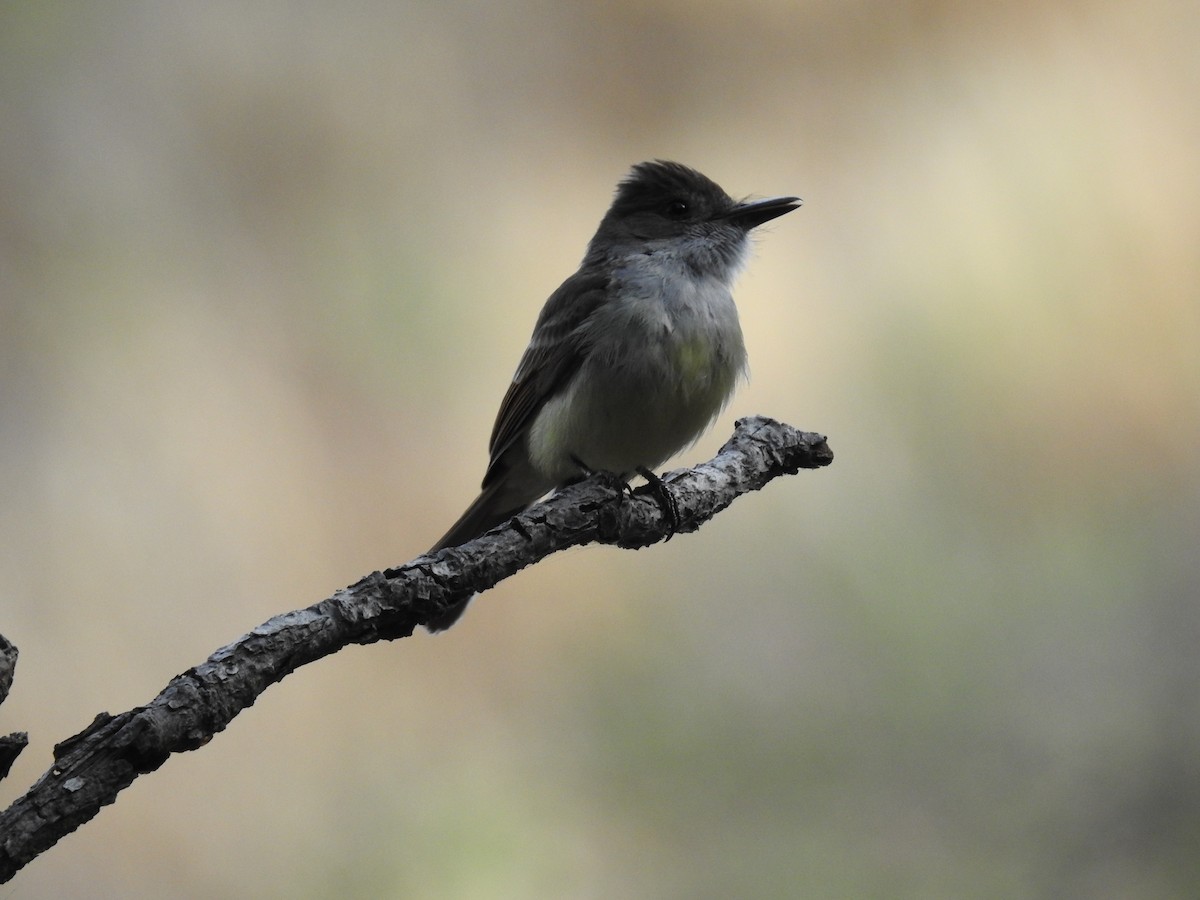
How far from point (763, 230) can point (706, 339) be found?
619 millimetres

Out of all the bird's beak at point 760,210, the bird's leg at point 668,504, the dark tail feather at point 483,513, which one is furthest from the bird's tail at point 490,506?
the bird's beak at point 760,210

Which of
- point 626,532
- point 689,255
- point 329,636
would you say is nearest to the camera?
point 329,636

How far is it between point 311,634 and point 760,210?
1.97 m

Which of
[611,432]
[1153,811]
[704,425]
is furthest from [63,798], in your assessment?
[1153,811]

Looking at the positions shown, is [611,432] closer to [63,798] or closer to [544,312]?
[544,312]

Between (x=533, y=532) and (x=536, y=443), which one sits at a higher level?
(x=536, y=443)

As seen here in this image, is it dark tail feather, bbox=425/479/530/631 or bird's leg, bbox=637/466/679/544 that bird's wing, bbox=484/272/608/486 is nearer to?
dark tail feather, bbox=425/479/530/631

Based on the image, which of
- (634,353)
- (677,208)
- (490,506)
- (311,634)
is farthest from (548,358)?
A: (311,634)

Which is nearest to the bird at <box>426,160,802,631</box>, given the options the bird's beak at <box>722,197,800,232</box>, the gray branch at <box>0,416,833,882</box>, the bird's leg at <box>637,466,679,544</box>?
the bird's beak at <box>722,197,800,232</box>

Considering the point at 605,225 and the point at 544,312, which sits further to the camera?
the point at 605,225

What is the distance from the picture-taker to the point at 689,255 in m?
2.95

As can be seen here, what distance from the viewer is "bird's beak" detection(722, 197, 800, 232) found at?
303 centimetres

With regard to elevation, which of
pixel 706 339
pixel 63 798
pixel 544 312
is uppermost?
pixel 544 312

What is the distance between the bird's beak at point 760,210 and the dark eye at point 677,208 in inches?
4.5
